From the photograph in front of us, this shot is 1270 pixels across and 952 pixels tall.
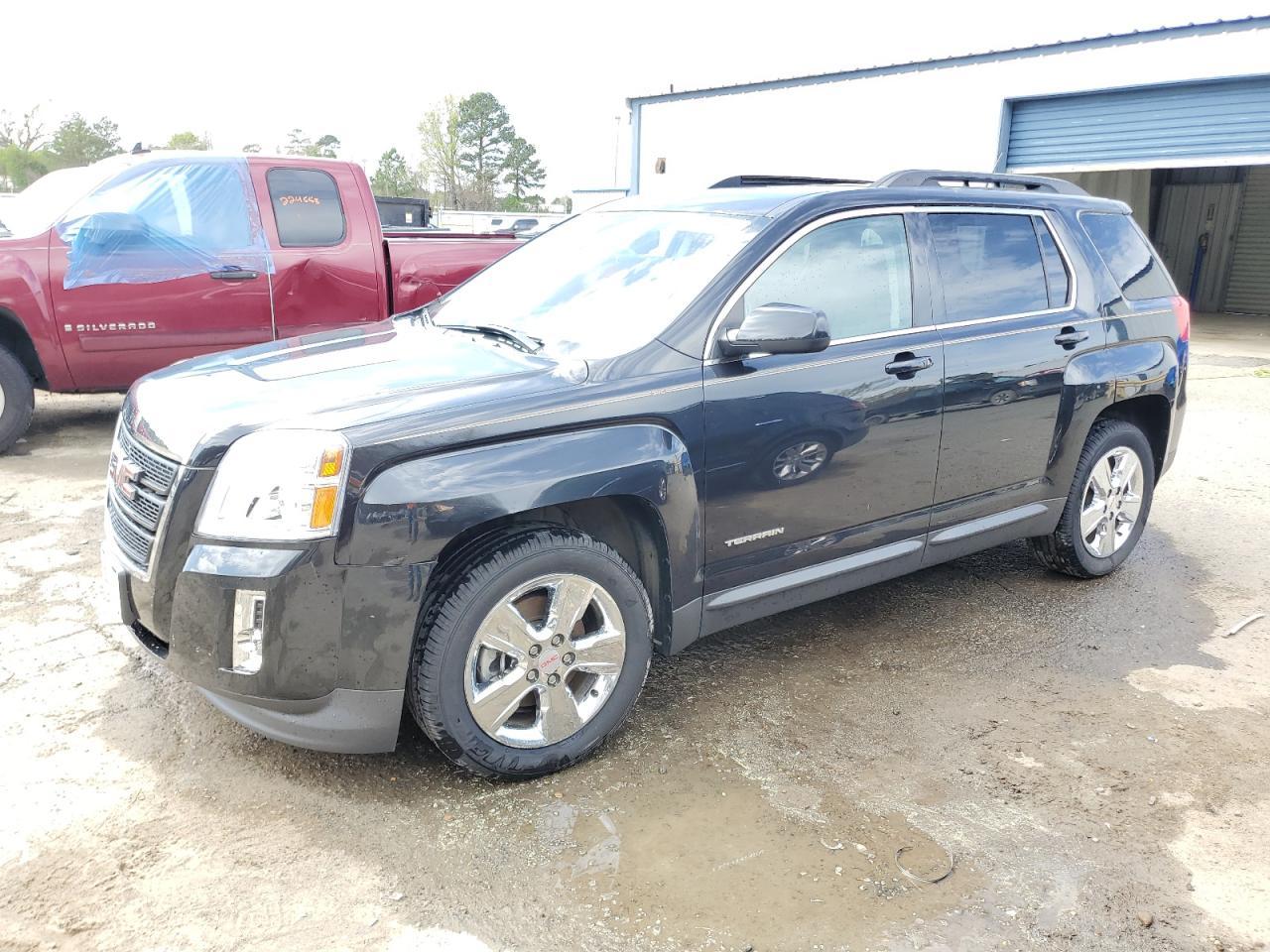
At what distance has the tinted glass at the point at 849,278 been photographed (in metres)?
3.48

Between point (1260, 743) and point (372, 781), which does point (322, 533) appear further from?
point (1260, 743)

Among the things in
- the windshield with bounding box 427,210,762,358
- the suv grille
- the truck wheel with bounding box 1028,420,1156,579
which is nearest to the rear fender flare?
the truck wheel with bounding box 1028,420,1156,579

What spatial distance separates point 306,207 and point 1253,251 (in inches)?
871

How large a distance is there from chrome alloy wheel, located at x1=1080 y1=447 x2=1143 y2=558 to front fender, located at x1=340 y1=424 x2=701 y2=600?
2.47m

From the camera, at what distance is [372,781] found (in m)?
3.01

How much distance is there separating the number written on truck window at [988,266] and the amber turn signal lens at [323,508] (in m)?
2.51

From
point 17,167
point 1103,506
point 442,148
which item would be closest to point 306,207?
point 1103,506

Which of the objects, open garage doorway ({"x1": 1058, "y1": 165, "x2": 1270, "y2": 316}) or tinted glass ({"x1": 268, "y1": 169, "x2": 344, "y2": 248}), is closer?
tinted glass ({"x1": 268, "y1": 169, "x2": 344, "y2": 248})

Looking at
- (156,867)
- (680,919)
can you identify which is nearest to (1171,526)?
(680,919)

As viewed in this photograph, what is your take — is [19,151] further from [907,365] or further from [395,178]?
[907,365]

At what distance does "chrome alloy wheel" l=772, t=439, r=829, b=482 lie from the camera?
11.1 ft

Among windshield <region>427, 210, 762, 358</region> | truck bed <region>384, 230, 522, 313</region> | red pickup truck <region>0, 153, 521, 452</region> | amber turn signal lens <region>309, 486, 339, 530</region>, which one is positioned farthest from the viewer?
truck bed <region>384, 230, 522, 313</region>

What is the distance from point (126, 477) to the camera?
120 inches

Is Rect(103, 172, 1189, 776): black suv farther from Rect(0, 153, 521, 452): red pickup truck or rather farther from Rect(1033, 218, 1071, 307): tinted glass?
Rect(0, 153, 521, 452): red pickup truck
